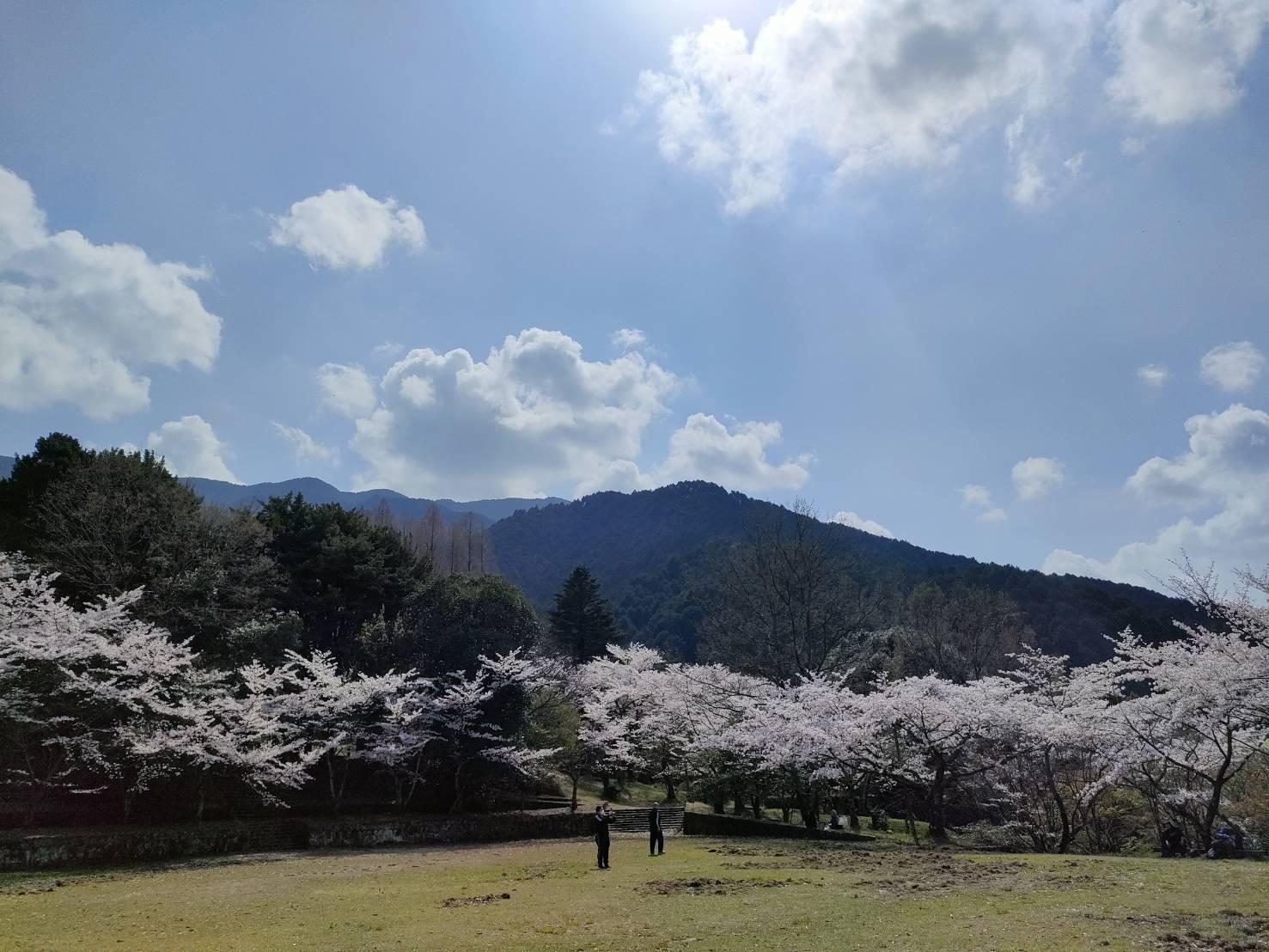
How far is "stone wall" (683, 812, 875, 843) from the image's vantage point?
19359mm

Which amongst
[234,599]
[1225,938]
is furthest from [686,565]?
[1225,938]

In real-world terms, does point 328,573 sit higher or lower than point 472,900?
higher

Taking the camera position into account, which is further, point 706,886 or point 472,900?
point 706,886

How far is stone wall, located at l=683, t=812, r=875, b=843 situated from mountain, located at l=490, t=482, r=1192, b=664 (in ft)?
49.8

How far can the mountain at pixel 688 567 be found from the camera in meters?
53.4

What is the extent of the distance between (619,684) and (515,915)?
2384cm

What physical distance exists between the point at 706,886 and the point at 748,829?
34.7 ft

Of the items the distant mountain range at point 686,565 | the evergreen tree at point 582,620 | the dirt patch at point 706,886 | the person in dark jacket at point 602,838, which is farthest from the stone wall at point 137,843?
the evergreen tree at point 582,620

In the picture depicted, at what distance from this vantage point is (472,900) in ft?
36.2

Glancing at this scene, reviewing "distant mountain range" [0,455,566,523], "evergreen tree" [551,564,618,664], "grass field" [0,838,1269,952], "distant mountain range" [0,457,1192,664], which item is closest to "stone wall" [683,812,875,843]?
"grass field" [0,838,1269,952]

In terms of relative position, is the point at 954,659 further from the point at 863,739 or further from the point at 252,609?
the point at 252,609

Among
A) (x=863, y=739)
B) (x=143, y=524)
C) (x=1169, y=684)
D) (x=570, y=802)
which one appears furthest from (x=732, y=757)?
(x=143, y=524)

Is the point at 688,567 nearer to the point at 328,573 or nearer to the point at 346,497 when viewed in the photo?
the point at 328,573

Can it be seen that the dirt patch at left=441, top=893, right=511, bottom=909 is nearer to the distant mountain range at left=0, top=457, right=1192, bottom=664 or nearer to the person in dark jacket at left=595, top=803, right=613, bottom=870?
the person in dark jacket at left=595, top=803, right=613, bottom=870
